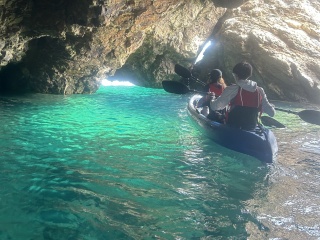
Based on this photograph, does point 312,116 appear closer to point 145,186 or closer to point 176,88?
point 176,88

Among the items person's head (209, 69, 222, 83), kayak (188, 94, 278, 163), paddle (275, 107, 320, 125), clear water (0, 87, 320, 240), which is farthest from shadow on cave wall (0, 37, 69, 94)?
paddle (275, 107, 320, 125)

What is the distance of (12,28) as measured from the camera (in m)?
9.75

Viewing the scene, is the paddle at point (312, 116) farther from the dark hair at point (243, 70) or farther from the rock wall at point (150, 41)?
the rock wall at point (150, 41)

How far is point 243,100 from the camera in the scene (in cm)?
560

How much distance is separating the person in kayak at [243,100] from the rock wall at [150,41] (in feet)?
16.9

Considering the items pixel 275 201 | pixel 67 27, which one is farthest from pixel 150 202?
pixel 67 27

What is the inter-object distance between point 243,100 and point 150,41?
14406 mm

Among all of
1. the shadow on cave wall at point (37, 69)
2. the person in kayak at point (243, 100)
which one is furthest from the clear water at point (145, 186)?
the shadow on cave wall at point (37, 69)

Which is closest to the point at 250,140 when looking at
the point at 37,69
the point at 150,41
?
the point at 37,69

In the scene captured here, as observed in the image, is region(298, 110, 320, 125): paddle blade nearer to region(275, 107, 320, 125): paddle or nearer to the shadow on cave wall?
region(275, 107, 320, 125): paddle

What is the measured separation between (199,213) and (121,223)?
936 mm

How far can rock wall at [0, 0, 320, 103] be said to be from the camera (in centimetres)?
982

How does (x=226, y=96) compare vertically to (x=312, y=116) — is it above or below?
above

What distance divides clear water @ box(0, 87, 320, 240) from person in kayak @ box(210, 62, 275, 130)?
0.76 metres
